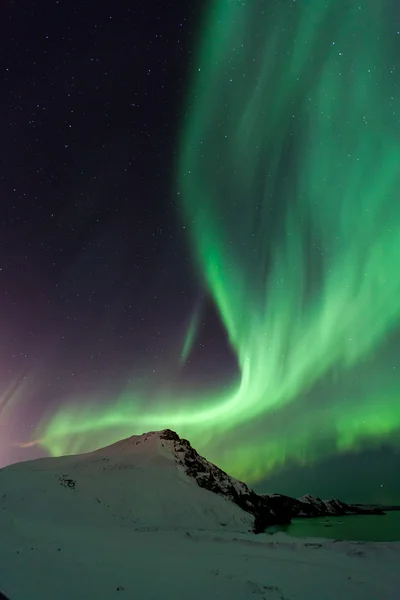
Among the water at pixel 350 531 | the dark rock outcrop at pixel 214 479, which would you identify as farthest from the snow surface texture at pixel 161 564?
the water at pixel 350 531

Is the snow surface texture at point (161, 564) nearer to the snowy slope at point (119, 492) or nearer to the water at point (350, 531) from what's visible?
the snowy slope at point (119, 492)

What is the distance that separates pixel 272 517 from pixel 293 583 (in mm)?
115861

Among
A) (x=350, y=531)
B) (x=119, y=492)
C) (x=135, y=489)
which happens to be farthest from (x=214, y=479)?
(x=350, y=531)

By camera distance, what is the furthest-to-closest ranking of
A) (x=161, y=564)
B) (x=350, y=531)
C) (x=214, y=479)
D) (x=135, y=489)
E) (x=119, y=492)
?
(x=350, y=531) < (x=214, y=479) < (x=135, y=489) < (x=119, y=492) < (x=161, y=564)

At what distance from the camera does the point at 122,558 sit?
844 inches

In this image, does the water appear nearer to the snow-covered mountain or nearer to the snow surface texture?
the snow-covered mountain

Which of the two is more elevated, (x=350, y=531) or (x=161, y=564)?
(x=161, y=564)

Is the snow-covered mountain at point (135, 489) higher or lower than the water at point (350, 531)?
higher

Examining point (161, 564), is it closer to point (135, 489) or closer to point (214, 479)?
point (135, 489)

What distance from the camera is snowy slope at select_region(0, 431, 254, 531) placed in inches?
1938

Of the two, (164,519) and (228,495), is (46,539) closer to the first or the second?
(164,519)

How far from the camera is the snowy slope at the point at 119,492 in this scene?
4924 centimetres

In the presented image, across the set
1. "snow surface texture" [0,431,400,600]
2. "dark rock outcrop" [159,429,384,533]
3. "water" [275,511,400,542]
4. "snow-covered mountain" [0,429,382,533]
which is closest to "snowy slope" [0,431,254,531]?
"snow-covered mountain" [0,429,382,533]

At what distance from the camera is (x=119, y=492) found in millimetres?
69000
